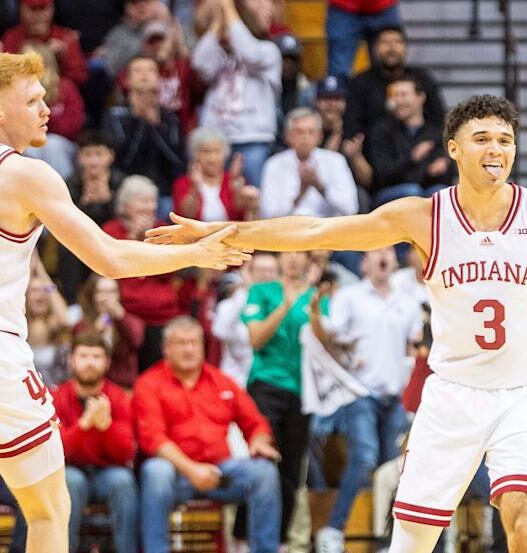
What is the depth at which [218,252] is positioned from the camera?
588cm

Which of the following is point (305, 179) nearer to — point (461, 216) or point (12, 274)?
point (461, 216)

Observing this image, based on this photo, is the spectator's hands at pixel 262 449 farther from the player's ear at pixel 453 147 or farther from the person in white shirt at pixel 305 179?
the player's ear at pixel 453 147

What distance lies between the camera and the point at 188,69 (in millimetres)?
11312

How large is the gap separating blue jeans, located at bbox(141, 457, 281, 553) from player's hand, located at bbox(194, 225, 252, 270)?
2635 mm

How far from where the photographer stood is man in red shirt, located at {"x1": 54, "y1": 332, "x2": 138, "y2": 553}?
8.39 m

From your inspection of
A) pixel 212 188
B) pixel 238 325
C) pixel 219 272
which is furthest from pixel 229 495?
pixel 212 188

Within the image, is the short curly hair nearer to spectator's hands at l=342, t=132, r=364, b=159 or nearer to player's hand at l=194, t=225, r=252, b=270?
player's hand at l=194, t=225, r=252, b=270

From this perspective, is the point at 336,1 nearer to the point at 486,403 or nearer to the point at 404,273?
the point at 404,273

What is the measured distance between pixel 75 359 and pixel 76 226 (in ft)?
11.4

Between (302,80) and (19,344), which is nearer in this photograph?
(19,344)

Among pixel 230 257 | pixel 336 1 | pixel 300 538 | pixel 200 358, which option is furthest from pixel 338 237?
pixel 336 1

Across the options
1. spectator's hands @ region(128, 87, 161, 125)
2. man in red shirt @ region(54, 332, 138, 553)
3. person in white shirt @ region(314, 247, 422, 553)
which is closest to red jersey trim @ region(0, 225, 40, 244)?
man in red shirt @ region(54, 332, 138, 553)

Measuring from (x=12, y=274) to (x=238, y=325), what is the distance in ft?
14.3

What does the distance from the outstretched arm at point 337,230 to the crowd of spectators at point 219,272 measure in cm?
257
